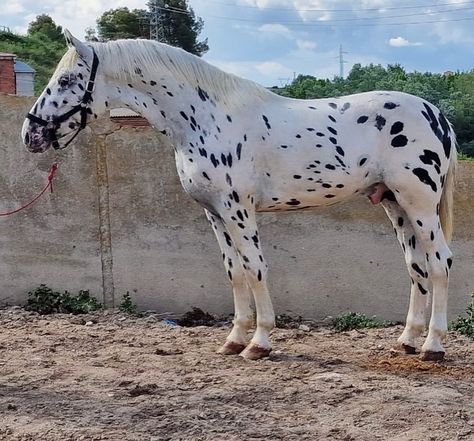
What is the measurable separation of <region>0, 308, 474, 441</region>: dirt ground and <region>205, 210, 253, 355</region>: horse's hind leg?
0.14m

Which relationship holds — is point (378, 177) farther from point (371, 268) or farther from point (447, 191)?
point (371, 268)

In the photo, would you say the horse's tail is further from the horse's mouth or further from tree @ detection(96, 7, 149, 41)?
tree @ detection(96, 7, 149, 41)

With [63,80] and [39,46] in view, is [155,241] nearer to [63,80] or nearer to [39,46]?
[63,80]

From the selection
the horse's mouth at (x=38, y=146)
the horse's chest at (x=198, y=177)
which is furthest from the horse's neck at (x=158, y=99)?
the horse's mouth at (x=38, y=146)

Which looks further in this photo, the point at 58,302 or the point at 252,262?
the point at 58,302

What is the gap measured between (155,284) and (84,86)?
217 cm

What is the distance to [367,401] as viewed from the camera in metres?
3.62

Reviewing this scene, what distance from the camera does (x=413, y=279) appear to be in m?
4.71

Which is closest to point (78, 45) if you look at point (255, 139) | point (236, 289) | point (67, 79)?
point (67, 79)

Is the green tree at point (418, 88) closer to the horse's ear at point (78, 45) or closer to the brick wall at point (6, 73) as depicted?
the brick wall at point (6, 73)

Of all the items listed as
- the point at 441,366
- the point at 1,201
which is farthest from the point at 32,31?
the point at 441,366

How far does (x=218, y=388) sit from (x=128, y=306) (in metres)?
2.27

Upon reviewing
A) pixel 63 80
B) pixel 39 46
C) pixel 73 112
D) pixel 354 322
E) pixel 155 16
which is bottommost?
pixel 354 322

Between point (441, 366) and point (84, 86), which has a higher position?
point (84, 86)
